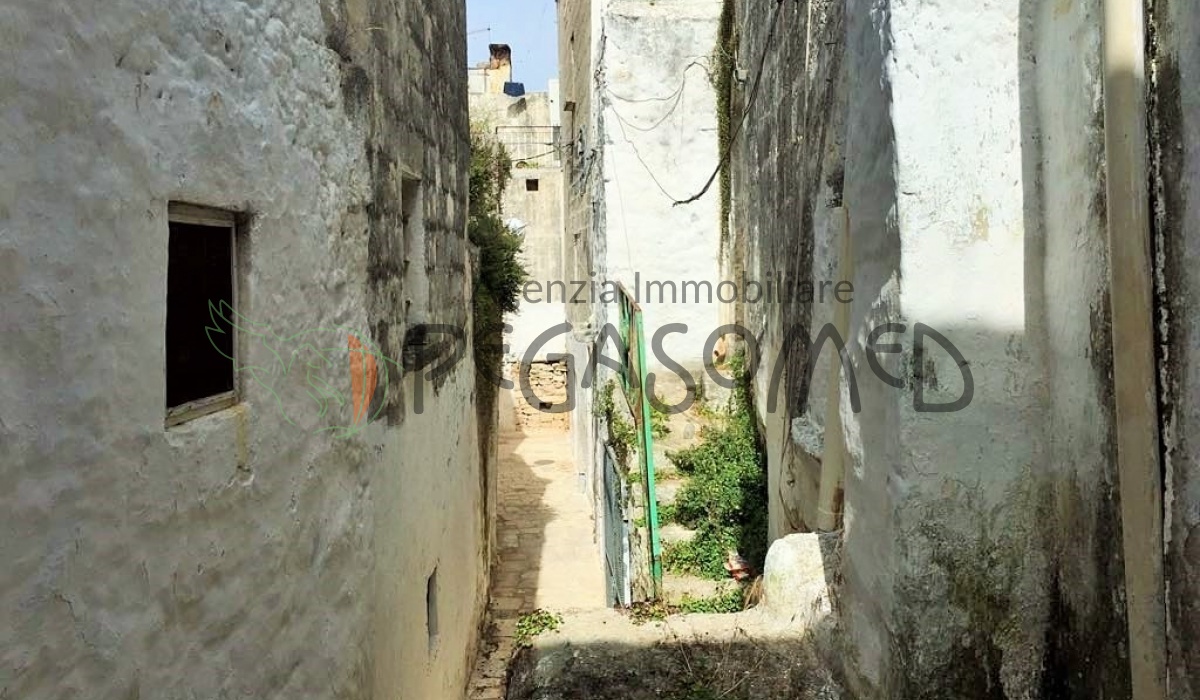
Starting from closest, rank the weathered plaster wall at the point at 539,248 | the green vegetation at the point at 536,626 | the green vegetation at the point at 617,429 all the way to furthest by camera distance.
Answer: the green vegetation at the point at 536,626
the green vegetation at the point at 617,429
the weathered plaster wall at the point at 539,248

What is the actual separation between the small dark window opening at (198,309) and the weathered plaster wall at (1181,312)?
227cm

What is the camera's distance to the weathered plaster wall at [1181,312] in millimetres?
1512

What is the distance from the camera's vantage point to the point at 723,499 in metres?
6.71

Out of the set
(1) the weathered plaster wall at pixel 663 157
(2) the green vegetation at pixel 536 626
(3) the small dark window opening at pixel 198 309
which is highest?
(1) the weathered plaster wall at pixel 663 157

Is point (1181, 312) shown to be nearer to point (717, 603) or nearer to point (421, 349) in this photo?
point (421, 349)

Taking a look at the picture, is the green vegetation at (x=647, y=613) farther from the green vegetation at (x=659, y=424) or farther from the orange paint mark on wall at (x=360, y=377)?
the green vegetation at (x=659, y=424)

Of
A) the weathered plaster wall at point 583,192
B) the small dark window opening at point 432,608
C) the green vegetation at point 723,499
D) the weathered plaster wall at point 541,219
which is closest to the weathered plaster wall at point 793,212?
the green vegetation at point 723,499

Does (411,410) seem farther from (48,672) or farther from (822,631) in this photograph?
(48,672)

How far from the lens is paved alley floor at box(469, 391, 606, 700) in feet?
22.9

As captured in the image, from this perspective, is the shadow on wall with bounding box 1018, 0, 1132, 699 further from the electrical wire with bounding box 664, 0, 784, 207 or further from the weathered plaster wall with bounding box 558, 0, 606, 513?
the weathered plaster wall with bounding box 558, 0, 606, 513

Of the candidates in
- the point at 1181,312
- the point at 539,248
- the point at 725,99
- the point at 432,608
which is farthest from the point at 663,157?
the point at 539,248

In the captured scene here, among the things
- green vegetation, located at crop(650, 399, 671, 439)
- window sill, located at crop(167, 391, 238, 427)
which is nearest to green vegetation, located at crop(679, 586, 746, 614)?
green vegetation, located at crop(650, 399, 671, 439)

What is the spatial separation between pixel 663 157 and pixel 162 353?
7.23 m

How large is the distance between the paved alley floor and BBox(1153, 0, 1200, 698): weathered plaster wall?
3874 millimetres
